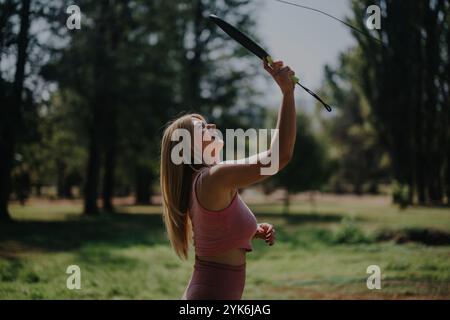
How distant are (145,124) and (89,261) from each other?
14.9 m

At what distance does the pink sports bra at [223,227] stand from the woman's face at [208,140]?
123 mm

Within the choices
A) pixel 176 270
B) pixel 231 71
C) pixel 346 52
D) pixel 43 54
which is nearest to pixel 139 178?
pixel 231 71

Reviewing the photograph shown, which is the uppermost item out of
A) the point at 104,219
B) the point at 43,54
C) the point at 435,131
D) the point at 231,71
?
the point at 231,71

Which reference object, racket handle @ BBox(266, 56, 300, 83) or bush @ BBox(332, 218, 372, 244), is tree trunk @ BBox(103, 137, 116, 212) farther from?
racket handle @ BBox(266, 56, 300, 83)

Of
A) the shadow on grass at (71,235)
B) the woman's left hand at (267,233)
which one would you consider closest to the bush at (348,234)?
the shadow on grass at (71,235)

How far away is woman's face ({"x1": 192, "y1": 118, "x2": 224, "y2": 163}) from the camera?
248 centimetres

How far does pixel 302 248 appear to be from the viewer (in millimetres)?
13234

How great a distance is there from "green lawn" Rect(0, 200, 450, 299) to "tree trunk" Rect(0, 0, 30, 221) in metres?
1.44

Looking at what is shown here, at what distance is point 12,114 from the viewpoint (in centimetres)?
1524

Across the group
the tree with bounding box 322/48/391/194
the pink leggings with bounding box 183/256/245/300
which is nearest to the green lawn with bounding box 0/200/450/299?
the pink leggings with bounding box 183/256/245/300

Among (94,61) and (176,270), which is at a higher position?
(94,61)

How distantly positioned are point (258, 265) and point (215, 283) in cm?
857
